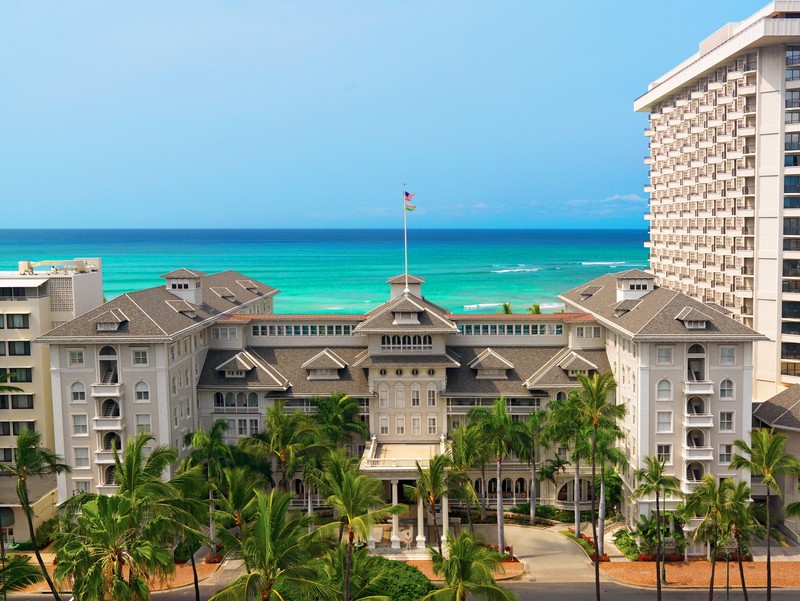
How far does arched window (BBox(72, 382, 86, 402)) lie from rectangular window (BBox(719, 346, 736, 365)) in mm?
41578

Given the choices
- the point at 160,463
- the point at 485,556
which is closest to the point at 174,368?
the point at 160,463

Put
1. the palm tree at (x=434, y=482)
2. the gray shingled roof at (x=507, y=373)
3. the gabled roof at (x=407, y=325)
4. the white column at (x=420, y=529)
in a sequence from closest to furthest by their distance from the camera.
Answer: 1. the palm tree at (x=434, y=482)
2. the white column at (x=420, y=529)
3. the gabled roof at (x=407, y=325)
4. the gray shingled roof at (x=507, y=373)

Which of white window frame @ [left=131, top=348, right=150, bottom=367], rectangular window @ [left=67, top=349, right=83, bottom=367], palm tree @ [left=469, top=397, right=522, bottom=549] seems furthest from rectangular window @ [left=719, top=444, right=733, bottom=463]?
rectangular window @ [left=67, top=349, right=83, bottom=367]

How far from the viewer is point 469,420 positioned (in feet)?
187

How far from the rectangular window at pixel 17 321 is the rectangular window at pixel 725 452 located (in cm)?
4949

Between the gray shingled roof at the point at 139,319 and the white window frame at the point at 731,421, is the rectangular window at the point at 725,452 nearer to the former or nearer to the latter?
the white window frame at the point at 731,421

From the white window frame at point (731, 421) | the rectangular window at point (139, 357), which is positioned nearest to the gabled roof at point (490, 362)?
the white window frame at point (731, 421)

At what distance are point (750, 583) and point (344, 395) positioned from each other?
28424mm

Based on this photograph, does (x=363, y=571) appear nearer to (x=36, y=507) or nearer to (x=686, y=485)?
(x=686, y=485)

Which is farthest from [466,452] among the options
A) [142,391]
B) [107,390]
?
[107,390]

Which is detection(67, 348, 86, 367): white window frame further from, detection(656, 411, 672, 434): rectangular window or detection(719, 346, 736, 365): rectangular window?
detection(719, 346, 736, 365): rectangular window

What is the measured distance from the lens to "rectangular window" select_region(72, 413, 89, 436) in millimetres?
51969

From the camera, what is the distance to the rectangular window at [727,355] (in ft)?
163

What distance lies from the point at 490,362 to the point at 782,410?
20.3m
